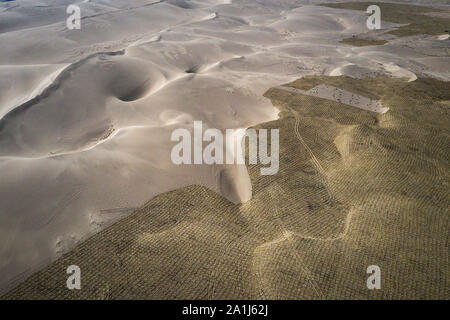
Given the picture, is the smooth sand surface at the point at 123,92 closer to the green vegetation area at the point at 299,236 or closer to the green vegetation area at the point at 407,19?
the green vegetation area at the point at 299,236

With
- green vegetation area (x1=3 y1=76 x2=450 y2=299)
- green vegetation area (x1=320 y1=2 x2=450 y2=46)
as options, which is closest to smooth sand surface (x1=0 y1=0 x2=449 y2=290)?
green vegetation area (x1=3 y1=76 x2=450 y2=299)

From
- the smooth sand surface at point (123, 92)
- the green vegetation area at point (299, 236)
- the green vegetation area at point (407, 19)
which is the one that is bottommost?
the green vegetation area at point (299, 236)

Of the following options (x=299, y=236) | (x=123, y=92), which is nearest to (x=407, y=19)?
(x=123, y=92)

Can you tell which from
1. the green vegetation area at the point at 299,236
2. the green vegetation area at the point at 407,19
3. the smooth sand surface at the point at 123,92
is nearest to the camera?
the green vegetation area at the point at 299,236

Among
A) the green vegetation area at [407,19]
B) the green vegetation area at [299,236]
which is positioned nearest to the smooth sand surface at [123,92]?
the green vegetation area at [299,236]

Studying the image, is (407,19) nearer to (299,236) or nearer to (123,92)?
(123,92)
